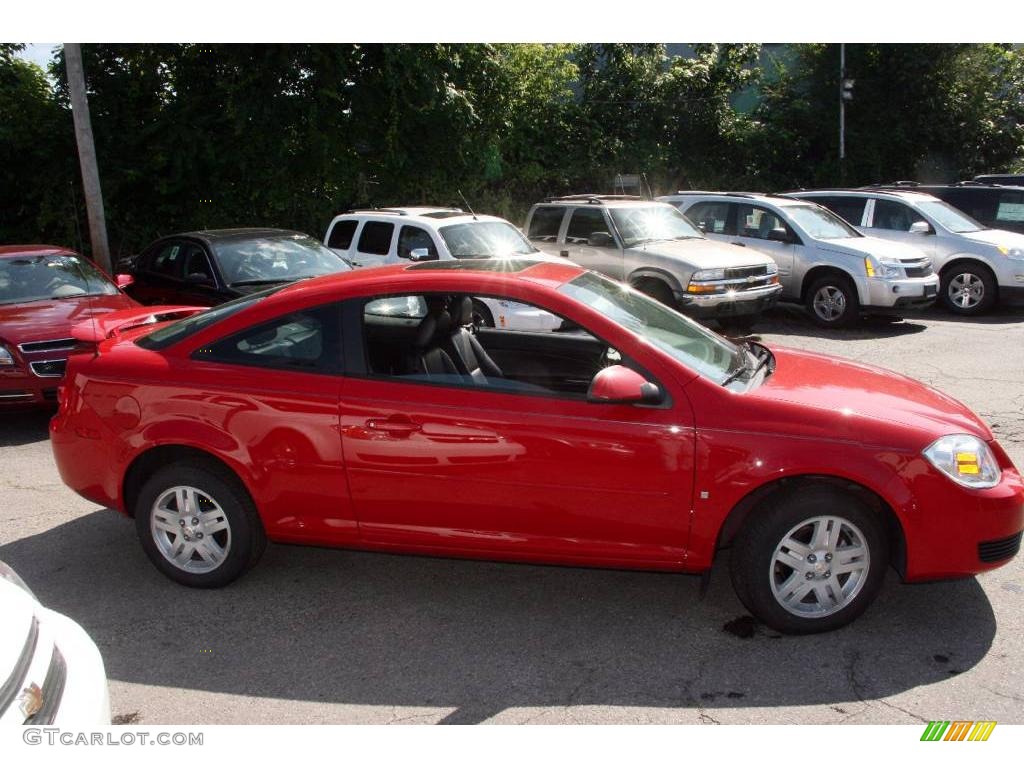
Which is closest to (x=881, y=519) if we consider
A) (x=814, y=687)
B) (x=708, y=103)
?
(x=814, y=687)

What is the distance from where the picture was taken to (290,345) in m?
4.58

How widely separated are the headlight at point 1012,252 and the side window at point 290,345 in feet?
38.5

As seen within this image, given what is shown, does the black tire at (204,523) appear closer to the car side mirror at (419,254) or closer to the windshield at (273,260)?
the windshield at (273,260)

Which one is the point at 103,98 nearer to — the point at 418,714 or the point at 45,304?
the point at 45,304

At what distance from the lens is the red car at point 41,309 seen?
763 cm

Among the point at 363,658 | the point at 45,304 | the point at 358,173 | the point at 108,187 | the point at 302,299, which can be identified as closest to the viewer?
the point at 363,658

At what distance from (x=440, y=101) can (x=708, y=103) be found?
10.3m

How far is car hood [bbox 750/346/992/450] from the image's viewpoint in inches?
161

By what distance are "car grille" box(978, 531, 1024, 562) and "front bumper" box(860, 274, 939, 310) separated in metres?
8.72

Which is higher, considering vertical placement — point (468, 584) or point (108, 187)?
point (108, 187)

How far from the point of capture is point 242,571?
470 centimetres

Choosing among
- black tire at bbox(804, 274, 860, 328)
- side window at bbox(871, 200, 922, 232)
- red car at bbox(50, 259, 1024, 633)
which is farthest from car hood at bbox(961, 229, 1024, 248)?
red car at bbox(50, 259, 1024, 633)

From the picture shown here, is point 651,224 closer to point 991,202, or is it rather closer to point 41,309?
point 991,202

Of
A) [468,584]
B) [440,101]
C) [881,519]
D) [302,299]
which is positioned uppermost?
[440,101]
